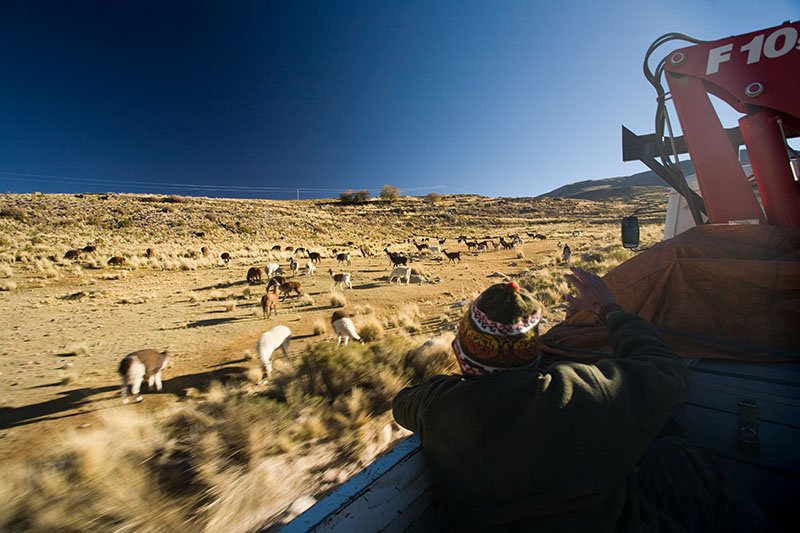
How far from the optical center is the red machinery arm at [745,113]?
2951 mm

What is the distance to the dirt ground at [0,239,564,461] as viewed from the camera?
16.6ft

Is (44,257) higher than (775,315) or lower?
higher

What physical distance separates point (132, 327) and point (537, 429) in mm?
11734

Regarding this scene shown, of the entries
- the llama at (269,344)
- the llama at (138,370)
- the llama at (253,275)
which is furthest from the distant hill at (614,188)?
the llama at (138,370)

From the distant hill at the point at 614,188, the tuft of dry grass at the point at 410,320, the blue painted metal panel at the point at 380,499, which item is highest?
the distant hill at the point at 614,188

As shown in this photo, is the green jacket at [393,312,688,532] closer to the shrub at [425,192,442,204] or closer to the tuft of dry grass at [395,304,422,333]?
the tuft of dry grass at [395,304,422,333]

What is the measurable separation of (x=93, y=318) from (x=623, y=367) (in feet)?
45.6

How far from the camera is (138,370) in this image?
16.7 ft

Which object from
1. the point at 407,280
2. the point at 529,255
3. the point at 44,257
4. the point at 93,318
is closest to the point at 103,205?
the point at 44,257

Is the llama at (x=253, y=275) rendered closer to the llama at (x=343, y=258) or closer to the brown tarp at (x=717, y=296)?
the llama at (x=343, y=258)

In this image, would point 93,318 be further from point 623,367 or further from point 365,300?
point 623,367

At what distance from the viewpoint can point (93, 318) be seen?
9859 mm

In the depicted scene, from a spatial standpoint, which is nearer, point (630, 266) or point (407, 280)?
point (630, 266)

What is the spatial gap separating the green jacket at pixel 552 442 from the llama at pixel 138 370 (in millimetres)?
5850
